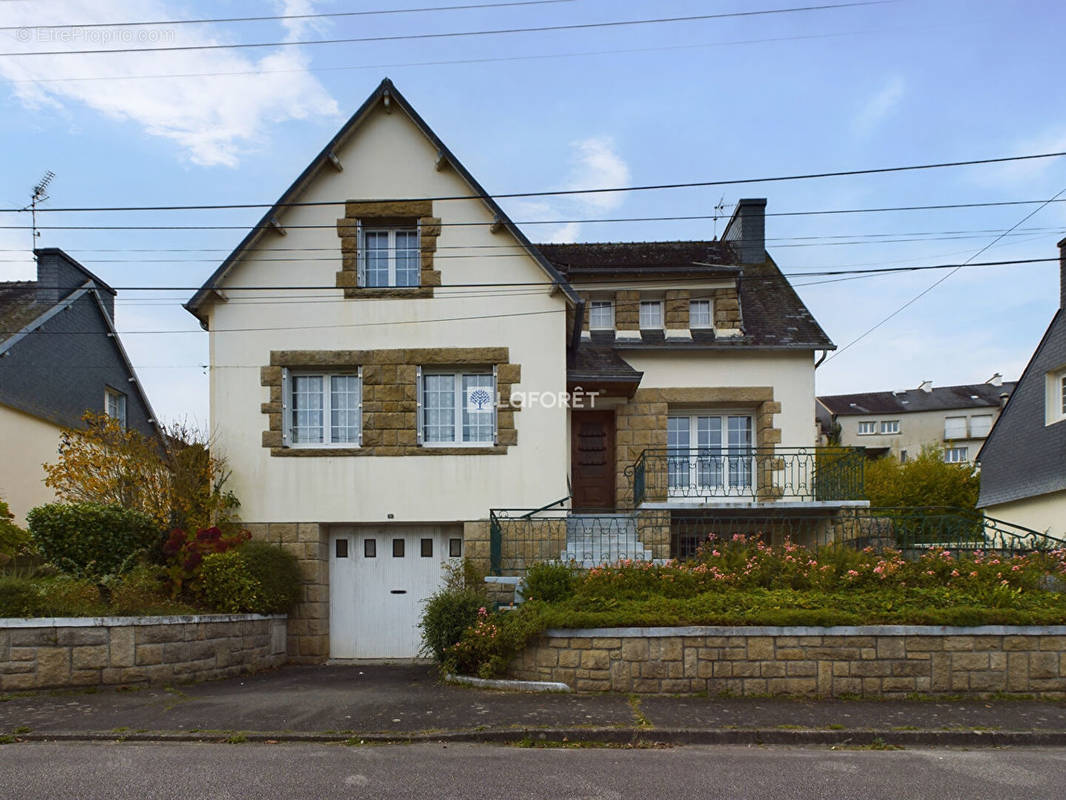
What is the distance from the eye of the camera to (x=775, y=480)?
1579 centimetres

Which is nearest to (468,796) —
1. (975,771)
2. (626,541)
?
(975,771)

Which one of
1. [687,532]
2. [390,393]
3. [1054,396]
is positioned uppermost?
[1054,396]

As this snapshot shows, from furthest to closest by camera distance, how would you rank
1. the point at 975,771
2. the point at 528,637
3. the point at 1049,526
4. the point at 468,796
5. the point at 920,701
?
the point at 1049,526, the point at 528,637, the point at 920,701, the point at 975,771, the point at 468,796

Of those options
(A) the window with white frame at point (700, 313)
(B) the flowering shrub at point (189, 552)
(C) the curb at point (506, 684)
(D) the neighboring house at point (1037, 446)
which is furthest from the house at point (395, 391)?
(D) the neighboring house at point (1037, 446)

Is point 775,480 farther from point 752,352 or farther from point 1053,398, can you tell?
point 1053,398

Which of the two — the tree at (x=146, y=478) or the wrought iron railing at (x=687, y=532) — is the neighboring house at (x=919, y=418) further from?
the tree at (x=146, y=478)

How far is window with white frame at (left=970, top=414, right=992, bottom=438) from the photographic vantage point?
2255 inches

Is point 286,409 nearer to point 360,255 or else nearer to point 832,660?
point 360,255

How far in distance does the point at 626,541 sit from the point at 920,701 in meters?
5.31

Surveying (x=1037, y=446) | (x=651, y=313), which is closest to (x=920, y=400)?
(x=1037, y=446)

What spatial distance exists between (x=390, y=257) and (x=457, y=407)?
271cm

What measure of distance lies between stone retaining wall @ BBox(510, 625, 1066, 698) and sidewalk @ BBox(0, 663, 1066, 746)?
248 mm

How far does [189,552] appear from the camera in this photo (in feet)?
38.4

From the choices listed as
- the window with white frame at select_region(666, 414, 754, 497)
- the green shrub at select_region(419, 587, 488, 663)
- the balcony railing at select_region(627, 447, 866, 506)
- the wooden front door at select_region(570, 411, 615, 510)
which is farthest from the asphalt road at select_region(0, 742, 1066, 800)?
the wooden front door at select_region(570, 411, 615, 510)
